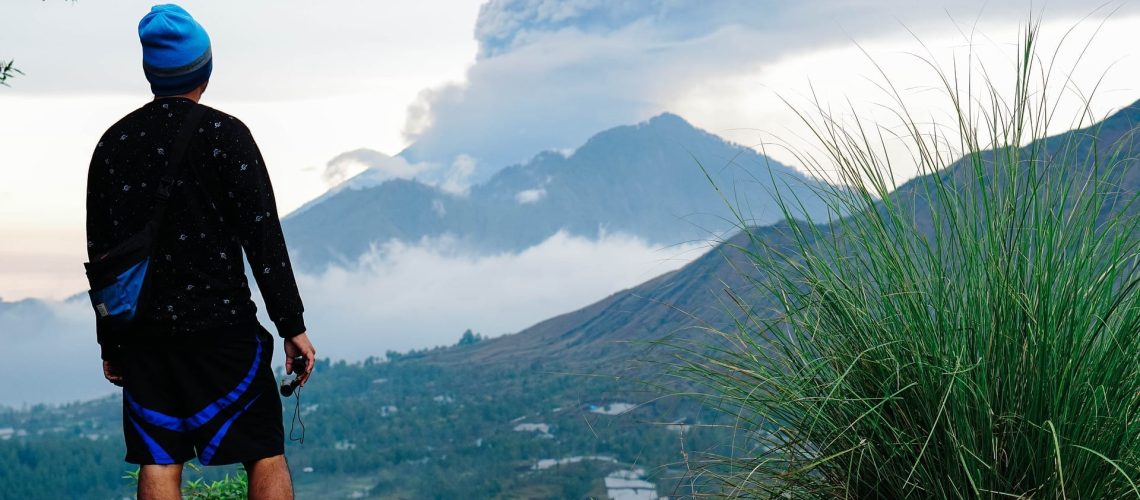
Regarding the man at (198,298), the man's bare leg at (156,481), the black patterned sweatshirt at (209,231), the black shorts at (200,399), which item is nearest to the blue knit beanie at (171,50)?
the man at (198,298)

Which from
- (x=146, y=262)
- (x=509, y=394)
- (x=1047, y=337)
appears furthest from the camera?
(x=509, y=394)

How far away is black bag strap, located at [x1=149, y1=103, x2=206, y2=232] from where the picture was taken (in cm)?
246

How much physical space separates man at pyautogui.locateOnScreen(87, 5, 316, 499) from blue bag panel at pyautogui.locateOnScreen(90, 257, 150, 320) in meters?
0.02

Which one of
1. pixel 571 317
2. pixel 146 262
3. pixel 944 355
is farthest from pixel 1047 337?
pixel 571 317

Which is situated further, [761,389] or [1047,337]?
[761,389]

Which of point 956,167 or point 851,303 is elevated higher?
point 956,167

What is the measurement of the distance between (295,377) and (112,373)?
49cm

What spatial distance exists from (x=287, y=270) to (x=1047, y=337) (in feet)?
5.57

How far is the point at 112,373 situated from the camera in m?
2.65

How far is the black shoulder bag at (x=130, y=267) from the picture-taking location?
8.02 feet

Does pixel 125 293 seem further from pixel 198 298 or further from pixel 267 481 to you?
pixel 267 481

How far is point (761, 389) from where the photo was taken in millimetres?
2645

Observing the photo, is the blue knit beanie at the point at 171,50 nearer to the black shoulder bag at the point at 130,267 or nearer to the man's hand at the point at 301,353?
the black shoulder bag at the point at 130,267

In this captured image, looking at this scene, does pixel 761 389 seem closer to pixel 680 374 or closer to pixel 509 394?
pixel 680 374
